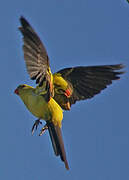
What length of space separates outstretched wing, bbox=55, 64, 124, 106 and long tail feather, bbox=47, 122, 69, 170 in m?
0.86

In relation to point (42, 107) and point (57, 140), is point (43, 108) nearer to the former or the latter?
point (42, 107)

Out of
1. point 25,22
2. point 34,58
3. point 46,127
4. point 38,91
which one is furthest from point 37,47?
point 46,127

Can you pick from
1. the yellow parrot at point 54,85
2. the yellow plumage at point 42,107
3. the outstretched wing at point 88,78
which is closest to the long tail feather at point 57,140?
the yellow parrot at point 54,85

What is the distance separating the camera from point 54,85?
7.21 m

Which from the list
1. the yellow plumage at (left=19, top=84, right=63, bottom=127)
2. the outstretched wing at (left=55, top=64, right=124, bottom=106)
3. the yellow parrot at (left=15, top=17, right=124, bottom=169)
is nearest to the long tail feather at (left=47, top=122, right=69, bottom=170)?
the yellow parrot at (left=15, top=17, right=124, bottom=169)

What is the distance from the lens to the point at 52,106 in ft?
23.0

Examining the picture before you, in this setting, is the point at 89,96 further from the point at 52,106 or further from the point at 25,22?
the point at 25,22

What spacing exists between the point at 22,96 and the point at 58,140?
43.9 inches

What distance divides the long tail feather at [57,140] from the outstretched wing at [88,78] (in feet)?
2.84

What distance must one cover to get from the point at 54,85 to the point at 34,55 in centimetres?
132

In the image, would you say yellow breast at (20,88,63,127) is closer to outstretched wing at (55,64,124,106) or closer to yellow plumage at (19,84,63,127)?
yellow plumage at (19,84,63,127)

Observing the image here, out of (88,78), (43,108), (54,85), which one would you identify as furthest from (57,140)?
(88,78)

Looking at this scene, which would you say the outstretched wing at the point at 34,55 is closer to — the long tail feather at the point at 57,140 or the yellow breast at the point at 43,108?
the yellow breast at the point at 43,108

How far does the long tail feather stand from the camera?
6.68 metres
